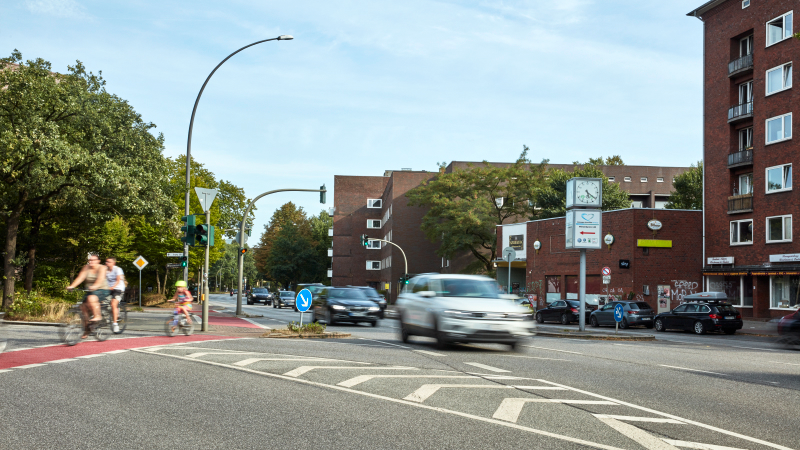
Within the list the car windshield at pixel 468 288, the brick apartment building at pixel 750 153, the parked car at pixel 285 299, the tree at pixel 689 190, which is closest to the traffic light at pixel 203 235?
the car windshield at pixel 468 288

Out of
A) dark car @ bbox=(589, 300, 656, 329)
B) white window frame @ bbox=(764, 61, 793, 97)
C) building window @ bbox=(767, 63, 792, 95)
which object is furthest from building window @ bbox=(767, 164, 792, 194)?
dark car @ bbox=(589, 300, 656, 329)

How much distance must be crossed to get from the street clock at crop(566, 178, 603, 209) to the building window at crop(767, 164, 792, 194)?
620 inches

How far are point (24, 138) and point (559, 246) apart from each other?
36.2 meters

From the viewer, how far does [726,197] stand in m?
41.4

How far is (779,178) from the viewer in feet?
123

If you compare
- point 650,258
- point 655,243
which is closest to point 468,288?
point 650,258

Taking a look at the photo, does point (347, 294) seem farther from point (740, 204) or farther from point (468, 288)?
point (740, 204)

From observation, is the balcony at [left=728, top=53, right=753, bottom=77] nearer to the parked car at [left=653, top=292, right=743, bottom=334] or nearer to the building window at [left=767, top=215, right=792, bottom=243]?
the building window at [left=767, top=215, right=792, bottom=243]

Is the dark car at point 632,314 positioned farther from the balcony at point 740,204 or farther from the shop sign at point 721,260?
the balcony at point 740,204

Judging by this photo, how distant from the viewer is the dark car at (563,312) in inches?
1444

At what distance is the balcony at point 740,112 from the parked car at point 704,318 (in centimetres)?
1396

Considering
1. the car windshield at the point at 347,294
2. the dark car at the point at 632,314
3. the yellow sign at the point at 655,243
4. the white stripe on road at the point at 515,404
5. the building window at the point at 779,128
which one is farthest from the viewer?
the yellow sign at the point at 655,243

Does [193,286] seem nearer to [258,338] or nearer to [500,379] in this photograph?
[258,338]

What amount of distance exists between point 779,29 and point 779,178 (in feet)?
25.6
